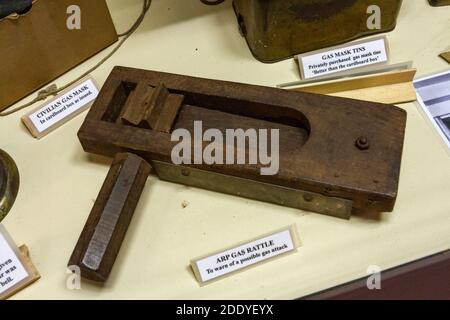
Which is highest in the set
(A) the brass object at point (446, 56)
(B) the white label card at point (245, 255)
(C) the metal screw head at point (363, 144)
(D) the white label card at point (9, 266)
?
(C) the metal screw head at point (363, 144)

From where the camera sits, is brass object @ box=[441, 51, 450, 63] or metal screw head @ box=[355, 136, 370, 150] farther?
brass object @ box=[441, 51, 450, 63]

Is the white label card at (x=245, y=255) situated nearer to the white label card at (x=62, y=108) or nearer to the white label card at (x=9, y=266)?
the white label card at (x=9, y=266)

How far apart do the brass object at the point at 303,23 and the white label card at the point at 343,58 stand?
35 millimetres

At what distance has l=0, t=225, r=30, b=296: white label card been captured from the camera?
2.91 ft

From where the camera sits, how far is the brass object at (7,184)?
1.00 meters

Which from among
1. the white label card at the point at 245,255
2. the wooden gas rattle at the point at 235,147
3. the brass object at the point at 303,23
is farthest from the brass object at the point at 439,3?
the white label card at the point at 245,255

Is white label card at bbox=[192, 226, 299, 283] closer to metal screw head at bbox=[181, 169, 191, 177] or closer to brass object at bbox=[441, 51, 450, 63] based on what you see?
metal screw head at bbox=[181, 169, 191, 177]

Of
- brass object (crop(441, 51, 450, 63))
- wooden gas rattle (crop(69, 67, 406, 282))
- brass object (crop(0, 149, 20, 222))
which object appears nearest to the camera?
wooden gas rattle (crop(69, 67, 406, 282))

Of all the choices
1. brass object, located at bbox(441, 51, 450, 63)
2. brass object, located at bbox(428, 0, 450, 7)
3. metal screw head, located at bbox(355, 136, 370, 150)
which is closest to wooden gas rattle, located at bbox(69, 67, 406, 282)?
metal screw head, located at bbox(355, 136, 370, 150)

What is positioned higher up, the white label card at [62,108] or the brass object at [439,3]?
the white label card at [62,108]

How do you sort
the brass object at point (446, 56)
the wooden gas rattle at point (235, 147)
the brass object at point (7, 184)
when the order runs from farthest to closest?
the brass object at point (446, 56), the brass object at point (7, 184), the wooden gas rattle at point (235, 147)

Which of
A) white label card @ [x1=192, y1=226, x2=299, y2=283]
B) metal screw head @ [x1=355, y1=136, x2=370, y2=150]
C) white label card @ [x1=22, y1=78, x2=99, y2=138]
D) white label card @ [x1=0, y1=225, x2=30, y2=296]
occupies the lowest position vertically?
white label card @ [x1=192, y1=226, x2=299, y2=283]

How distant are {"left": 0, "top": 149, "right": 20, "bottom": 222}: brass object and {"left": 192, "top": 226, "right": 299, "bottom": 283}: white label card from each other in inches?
14.5

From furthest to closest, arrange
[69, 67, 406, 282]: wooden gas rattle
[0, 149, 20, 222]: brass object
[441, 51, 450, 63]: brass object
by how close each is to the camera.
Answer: [441, 51, 450, 63]: brass object → [0, 149, 20, 222]: brass object → [69, 67, 406, 282]: wooden gas rattle
